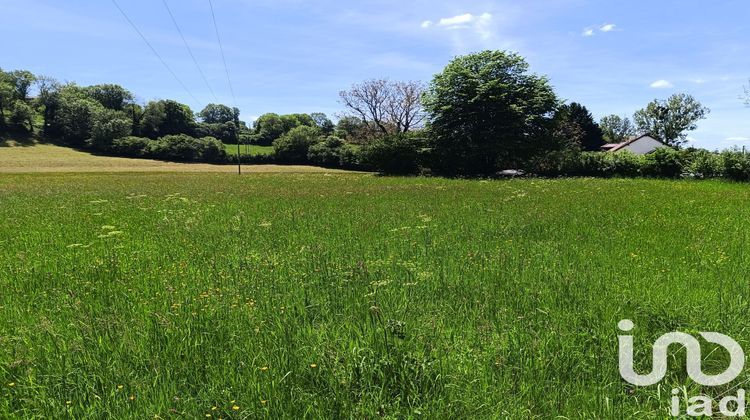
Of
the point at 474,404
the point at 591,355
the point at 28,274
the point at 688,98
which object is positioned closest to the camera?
the point at 474,404

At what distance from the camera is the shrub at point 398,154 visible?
4388 centimetres

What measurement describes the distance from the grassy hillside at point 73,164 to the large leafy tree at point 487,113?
93.3 ft

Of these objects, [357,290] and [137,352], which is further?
[357,290]

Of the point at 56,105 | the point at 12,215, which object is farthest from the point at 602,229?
the point at 56,105

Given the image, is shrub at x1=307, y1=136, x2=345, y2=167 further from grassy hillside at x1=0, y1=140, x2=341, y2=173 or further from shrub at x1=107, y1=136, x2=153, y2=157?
shrub at x1=107, y1=136, x2=153, y2=157

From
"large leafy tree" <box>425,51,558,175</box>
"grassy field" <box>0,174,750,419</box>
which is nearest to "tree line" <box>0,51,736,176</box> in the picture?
"large leafy tree" <box>425,51,558,175</box>

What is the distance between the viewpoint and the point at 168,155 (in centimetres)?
8600

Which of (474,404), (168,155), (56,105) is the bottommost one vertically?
(474,404)

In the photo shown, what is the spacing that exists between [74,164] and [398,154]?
189ft

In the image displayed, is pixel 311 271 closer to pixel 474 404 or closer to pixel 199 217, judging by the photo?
pixel 474 404

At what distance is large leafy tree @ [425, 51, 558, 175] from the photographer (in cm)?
3984

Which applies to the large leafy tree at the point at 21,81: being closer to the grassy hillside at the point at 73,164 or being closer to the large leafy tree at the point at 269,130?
the grassy hillside at the point at 73,164

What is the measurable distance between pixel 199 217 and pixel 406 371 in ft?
38.3

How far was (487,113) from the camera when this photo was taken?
4103 centimetres
